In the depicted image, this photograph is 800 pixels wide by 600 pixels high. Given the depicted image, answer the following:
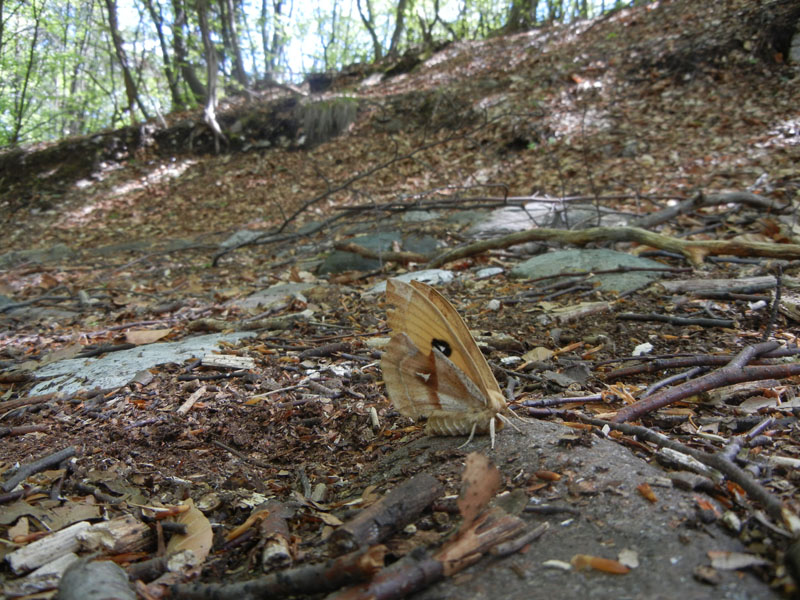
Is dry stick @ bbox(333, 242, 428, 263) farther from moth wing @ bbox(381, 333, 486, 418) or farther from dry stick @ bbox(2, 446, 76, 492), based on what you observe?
dry stick @ bbox(2, 446, 76, 492)

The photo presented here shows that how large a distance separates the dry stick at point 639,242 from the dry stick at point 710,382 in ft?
7.68

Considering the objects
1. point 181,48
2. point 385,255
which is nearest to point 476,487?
point 385,255

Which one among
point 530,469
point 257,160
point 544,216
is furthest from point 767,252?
point 257,160

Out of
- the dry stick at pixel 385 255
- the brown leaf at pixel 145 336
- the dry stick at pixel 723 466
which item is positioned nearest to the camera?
the dry stick at pixel 723 466

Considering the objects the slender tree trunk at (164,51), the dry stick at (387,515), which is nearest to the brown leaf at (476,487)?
the dry stick at (387,515)

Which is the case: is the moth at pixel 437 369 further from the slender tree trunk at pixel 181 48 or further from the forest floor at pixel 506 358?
the slender tree trunk at pixel 181 48

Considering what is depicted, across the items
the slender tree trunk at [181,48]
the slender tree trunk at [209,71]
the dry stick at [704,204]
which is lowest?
the dry stick at [704,204]

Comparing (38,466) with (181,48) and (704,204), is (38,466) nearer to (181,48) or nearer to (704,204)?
(704,204)

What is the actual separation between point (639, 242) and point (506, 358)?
2638 mm

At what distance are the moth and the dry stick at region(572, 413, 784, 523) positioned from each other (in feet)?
1.42

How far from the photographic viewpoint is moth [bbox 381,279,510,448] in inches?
77.0

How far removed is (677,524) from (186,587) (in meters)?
1.28

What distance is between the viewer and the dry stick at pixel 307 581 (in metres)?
1.20

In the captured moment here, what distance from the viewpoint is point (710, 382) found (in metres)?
2.21
